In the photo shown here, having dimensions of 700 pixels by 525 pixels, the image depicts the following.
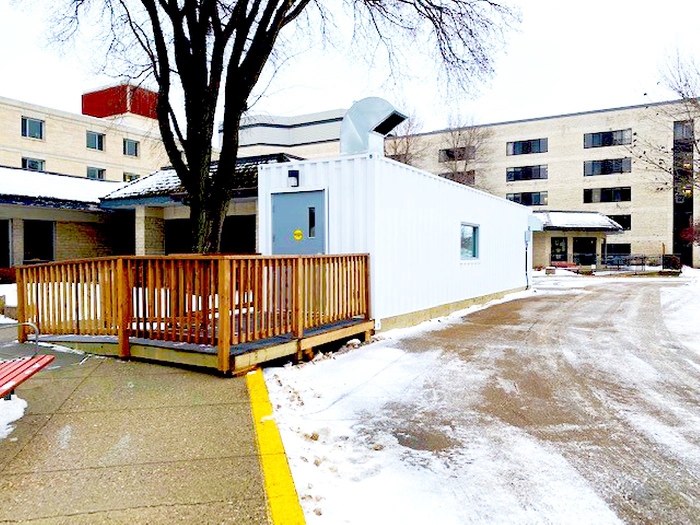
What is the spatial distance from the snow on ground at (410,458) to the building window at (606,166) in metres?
44.4

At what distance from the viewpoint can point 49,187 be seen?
18.4 m

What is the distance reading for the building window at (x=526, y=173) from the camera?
47625 mm

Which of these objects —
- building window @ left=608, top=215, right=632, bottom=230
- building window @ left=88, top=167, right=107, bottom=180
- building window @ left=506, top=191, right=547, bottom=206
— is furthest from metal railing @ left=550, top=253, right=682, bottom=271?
building window @ left=88, top=167, right=107, bottom=180

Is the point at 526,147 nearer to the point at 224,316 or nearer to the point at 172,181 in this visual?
the point at 172,181

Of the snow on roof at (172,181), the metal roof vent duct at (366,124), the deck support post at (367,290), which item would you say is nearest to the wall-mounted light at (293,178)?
the metal roof vent duct at (366,124)

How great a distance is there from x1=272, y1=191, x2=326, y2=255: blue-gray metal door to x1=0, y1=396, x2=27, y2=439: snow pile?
515 cm

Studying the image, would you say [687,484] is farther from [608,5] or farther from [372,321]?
[608,5]

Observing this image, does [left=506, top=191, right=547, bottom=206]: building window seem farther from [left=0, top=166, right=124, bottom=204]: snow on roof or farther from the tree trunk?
the tree trunk

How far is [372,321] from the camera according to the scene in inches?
335

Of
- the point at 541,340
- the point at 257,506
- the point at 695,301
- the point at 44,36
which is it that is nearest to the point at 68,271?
the point at 257,506

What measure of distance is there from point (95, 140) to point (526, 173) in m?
36.2

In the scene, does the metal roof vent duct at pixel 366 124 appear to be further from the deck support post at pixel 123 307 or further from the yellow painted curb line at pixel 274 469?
the yellow painted curb line at pixel 274 469

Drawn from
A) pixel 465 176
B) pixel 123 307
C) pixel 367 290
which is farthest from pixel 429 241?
pixel 465 176

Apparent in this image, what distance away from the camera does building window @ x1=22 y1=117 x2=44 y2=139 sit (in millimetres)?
32375
